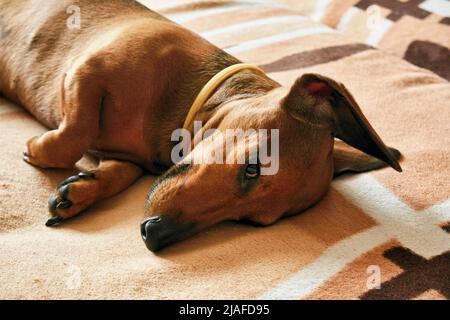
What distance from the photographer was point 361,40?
2963 mm

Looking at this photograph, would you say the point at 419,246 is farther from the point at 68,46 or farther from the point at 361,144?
the point at 68,46

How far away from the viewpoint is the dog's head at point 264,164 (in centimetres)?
150

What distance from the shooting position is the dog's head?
1.50 m

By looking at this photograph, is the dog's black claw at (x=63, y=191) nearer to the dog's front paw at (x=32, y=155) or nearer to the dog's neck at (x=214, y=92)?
the dog's front paw at (x=32, y=155)

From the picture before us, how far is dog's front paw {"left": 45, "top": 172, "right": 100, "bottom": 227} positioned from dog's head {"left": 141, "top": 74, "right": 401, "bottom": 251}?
234 mm

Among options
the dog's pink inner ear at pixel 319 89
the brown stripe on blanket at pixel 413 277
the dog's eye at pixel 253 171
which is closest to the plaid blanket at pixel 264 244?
the brown stripe on blanket at pixel 413 277

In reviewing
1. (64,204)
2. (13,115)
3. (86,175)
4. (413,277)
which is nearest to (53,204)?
(64,204)

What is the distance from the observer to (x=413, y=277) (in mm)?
1419

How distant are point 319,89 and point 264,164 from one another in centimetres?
27

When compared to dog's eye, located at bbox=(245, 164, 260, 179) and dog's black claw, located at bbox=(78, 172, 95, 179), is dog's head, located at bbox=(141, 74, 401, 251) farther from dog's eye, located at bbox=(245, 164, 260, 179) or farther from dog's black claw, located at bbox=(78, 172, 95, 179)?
dog's black claw, located at bbox=(78, 172, 95, 179)

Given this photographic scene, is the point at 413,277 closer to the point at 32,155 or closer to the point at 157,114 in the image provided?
the point at 157,114

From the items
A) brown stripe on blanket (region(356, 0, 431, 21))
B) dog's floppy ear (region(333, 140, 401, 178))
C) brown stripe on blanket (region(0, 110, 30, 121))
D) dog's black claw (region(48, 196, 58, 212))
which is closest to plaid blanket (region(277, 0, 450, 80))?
brown stripe on blanket (region(356, 0, 431, 21))

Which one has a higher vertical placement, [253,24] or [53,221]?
[253,24]

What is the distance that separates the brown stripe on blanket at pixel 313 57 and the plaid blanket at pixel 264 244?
493mm
